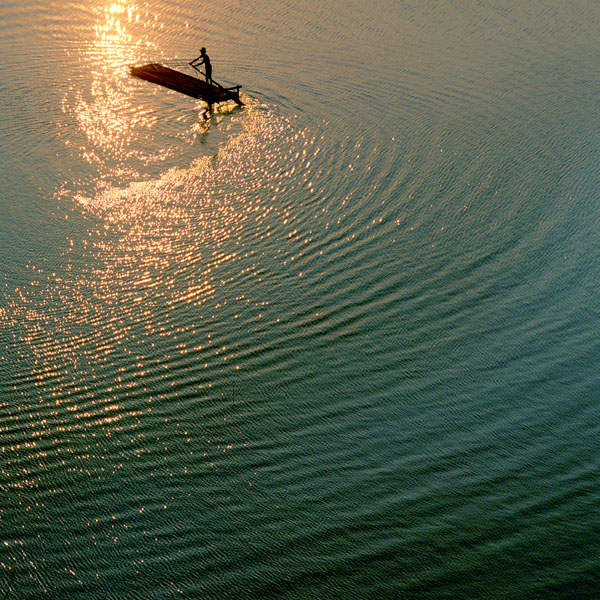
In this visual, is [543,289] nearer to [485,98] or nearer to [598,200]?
[598,200]

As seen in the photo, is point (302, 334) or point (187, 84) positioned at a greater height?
point (187, 84)

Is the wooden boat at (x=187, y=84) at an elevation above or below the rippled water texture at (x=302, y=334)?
above

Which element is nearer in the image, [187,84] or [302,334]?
[302,334]

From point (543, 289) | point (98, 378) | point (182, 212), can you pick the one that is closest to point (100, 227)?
point (182, 212)

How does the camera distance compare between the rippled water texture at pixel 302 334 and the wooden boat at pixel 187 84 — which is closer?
the rippled water texture at pixel 302 334
